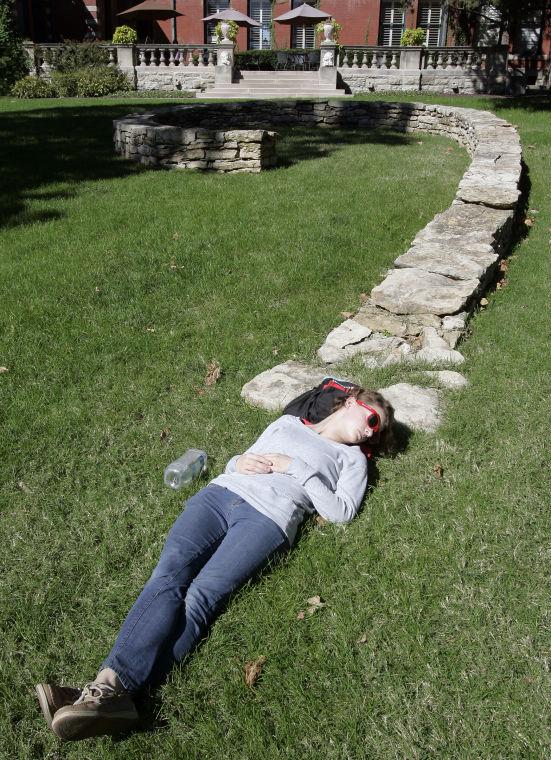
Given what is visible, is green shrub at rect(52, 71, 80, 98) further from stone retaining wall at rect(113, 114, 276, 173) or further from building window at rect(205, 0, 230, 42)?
stone retaining wall at rect(113, 114, 276, 173)

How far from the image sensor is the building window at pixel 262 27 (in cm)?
2934

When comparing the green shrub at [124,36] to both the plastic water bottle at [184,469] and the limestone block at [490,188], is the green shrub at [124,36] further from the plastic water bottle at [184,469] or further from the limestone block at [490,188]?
the plastic water bottle at [184,469]

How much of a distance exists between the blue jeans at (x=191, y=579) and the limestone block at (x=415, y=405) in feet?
4.29

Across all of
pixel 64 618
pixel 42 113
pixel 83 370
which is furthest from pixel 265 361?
pixel 42 113

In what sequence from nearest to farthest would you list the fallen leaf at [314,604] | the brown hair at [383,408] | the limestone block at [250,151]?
the fallen leaf at [314,604]
the brown hair at [383,408]
the limestone block at [250,151]

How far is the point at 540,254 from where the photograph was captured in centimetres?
686

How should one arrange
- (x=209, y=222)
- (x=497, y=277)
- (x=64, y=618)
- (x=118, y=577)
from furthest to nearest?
1. (x=209, y=222)
2. (x=497, y=277)
3. (x=118, y=577)
4. (x=64, y=618)

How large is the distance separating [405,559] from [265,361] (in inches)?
84.4

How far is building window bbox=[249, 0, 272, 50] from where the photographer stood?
29.3 metres

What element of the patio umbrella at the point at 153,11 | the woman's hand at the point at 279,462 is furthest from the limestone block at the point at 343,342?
the patio umbrella at the point at 153,11

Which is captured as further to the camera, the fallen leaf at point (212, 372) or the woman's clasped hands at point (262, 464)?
the fallen leaf at point (212, 372)

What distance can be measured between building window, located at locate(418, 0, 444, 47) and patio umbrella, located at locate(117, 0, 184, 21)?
10.2 meters

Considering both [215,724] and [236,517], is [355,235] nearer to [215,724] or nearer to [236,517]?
[236,517]

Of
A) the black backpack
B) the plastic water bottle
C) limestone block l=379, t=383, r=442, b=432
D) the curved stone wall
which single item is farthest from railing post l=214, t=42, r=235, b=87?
the plastic water bottle
